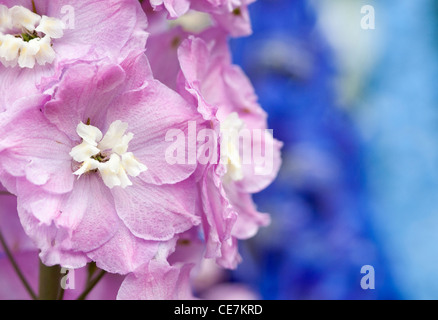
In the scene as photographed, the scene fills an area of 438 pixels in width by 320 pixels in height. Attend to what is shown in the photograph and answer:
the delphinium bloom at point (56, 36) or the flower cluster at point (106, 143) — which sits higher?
the delphinium bloom at point (56, 36)

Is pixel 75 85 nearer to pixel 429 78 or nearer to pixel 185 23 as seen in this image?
pixel 185 23

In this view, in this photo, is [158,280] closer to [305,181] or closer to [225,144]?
[225,144]

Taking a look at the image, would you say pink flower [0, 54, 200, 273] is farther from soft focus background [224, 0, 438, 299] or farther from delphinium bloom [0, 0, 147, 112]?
soft focus background [224, 0, 438, 299]

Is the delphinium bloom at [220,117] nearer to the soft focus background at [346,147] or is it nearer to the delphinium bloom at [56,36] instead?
the delphinium bloom at [56,36]

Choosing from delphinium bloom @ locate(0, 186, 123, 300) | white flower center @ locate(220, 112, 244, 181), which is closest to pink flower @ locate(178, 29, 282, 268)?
white flower center @ locate(220, 112, 244, 181)

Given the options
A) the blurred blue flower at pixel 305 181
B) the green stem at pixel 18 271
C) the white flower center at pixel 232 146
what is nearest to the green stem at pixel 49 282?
the green stem at pixel 18 271

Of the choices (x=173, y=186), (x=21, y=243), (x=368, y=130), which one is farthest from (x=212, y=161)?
(x=368, y=130)

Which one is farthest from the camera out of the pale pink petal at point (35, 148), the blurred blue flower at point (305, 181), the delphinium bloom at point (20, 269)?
the blurred blue flower at point (305, 181)
